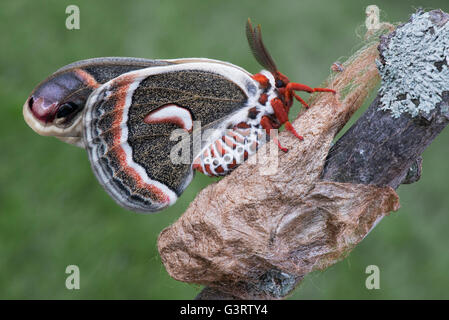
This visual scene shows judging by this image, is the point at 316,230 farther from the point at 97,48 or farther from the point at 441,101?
the point at 97,48

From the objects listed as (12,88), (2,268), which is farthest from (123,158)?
(12,88)

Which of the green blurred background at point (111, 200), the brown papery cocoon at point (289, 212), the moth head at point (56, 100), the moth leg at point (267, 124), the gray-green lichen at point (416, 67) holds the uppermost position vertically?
the green blurred background at point (111, 200)

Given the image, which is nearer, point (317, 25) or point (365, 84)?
point (365, 84)

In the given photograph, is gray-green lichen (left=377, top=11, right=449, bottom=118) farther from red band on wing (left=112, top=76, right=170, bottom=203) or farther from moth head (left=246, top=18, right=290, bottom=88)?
red band on wing (left=112, top=76, right=170, bottom=203)

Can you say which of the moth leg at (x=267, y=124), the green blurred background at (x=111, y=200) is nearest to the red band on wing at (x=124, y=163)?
the moth leg at (x=267, y=124)

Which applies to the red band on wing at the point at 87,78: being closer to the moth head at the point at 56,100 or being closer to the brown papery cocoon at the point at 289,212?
the moth head at the point at 56,100

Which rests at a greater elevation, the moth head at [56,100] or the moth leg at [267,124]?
the moth head at [56,100]
